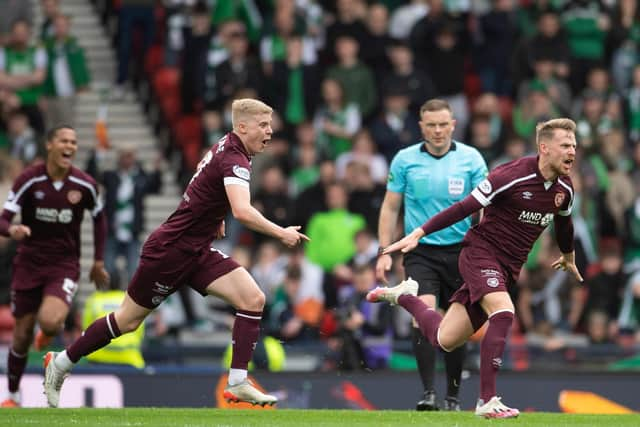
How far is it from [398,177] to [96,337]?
3007mm

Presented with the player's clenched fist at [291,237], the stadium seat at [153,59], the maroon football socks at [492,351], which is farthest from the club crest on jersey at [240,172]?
the stadium seat at [153,59]

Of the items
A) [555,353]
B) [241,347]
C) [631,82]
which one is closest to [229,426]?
[241,347]

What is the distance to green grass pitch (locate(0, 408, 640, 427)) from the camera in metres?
11.0

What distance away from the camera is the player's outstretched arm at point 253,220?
10766 millimetres

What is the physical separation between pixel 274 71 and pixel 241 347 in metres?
8.98

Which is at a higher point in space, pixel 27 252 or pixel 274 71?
pixel 274 71

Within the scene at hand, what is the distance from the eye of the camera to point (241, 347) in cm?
1160

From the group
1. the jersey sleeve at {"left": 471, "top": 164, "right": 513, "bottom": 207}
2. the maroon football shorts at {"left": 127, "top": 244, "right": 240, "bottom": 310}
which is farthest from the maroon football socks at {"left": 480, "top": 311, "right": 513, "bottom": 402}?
the maroon football shorts at {"left": 127, "top": 244, "right": 240, "bottom": 310}

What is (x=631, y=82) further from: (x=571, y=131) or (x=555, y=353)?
(x=571, y=131)

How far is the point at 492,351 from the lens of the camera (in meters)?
11.0

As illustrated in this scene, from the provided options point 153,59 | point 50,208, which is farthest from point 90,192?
point 153,59

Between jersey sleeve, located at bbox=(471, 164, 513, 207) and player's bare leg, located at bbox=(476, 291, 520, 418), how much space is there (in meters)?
0.72

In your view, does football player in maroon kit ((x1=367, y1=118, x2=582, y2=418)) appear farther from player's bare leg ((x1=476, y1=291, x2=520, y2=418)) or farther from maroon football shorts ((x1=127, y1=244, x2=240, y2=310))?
maroon football shorts ((x1=127, y1=244, x2=240, y2=310))

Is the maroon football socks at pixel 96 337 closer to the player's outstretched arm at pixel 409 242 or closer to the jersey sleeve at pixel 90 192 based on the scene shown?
the jersey sleeve at pixel 90 192
